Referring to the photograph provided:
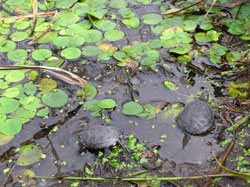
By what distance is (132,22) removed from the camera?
3102 millimetres

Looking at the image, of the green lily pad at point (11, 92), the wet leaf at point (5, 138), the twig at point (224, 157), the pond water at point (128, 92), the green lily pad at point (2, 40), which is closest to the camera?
the twig at point (224, 157)

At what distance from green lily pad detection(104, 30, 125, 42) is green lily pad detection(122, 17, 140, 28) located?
158mm

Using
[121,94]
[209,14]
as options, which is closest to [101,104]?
[121,94]

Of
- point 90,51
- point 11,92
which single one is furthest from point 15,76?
point 90,51

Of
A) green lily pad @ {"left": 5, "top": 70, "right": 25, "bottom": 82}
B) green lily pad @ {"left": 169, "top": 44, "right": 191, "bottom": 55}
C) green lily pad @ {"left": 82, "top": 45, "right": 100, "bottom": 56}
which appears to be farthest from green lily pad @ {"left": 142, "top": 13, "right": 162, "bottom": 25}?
green lily pad @ {"left": 5, "top": 70, "right": 25, "bottom": 82}

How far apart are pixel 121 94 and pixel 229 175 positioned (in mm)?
1039

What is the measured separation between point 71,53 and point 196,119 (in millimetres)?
1320

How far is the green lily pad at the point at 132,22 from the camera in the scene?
308 cm

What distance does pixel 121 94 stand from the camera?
246 cm

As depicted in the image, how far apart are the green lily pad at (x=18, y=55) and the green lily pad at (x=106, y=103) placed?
0.92m

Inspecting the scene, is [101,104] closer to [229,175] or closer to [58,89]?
[58,89]

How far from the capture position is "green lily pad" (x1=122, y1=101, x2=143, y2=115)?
2.29 metres

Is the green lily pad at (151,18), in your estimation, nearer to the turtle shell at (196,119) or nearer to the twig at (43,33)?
the twig at (43,33)

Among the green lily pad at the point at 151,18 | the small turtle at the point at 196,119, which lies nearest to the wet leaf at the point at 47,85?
the small turtle at the point at 196,119
